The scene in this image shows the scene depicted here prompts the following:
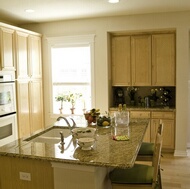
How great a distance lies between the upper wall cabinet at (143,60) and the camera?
479 centimetres

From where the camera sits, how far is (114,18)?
15.8ft

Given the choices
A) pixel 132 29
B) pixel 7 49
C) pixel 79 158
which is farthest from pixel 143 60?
pixel 79 158

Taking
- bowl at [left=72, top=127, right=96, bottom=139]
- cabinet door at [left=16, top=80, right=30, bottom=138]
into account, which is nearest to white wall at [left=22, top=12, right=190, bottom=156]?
cabinet door at [left=16, top=80, right=30, bottom=138]

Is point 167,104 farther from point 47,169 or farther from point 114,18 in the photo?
point 47,169

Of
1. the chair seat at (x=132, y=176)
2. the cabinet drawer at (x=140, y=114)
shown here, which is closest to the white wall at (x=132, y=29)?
the cabinet drawer at (x=140, y=114)

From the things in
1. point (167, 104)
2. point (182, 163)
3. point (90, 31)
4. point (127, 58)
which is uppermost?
point (90, 31)

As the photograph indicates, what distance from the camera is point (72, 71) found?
5281 millimetres

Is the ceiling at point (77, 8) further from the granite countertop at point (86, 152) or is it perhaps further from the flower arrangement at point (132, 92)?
the granite countertop at point (86, 152)

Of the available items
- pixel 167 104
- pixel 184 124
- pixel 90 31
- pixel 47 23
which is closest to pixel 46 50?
pixel 47 23

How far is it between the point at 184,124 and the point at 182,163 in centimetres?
74

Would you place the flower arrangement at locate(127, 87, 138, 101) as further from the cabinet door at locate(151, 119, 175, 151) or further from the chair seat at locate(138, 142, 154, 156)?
the chair seat at locate(138, 142, 154, 156)

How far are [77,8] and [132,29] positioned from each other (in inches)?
45.9

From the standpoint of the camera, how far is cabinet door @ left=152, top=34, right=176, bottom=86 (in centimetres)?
476

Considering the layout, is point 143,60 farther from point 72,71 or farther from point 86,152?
point 86,152
